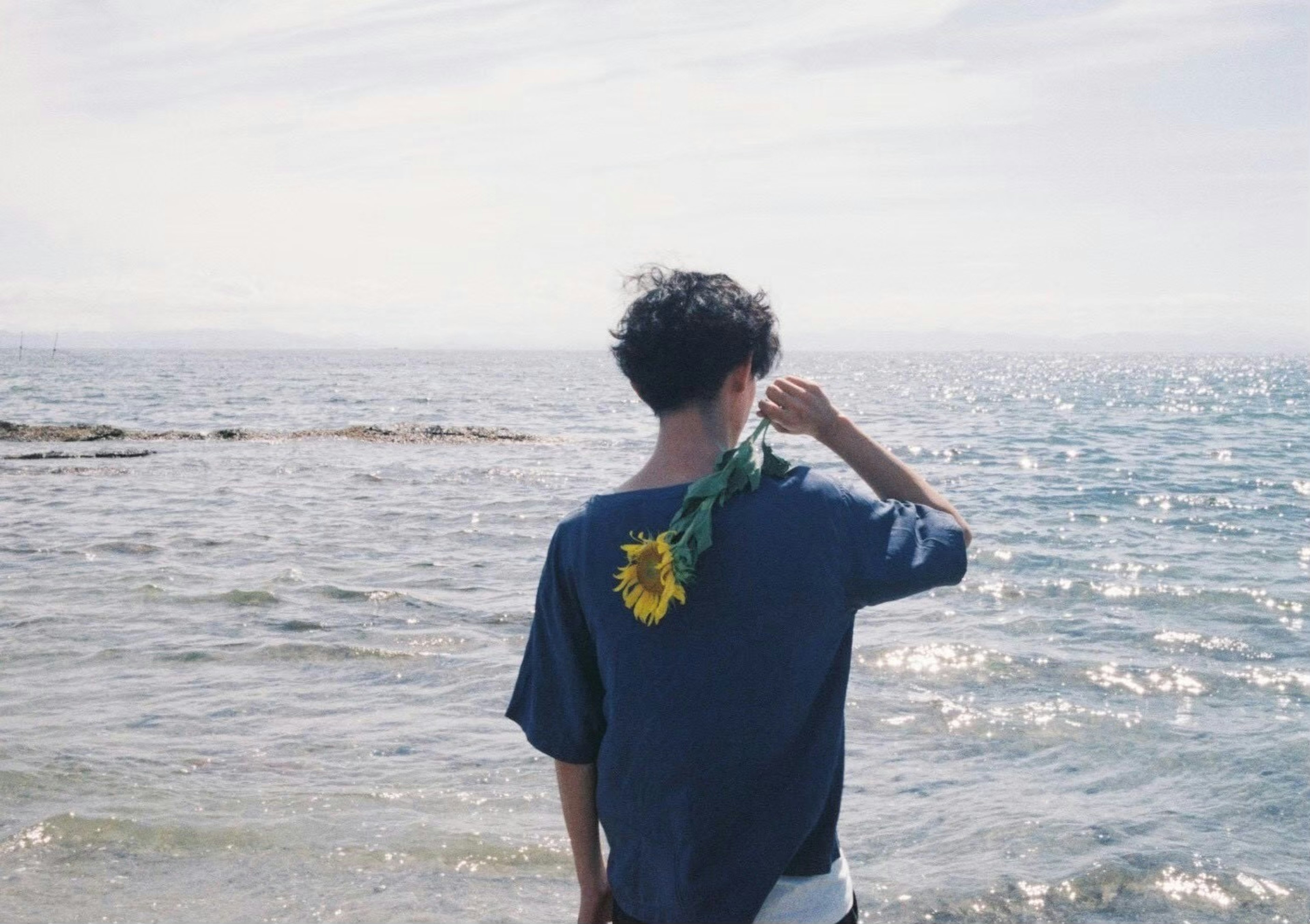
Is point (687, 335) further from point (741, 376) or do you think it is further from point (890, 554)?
point (890, 554)

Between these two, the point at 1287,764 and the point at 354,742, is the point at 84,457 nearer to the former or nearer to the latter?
the point at 354,742

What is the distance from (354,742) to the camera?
7.84 metres

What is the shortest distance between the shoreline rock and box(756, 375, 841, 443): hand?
1167 inches

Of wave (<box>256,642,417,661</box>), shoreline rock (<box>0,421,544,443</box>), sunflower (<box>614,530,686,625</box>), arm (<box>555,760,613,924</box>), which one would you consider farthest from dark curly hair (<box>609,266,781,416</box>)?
shoreline rock (<box>0,421,544,443</box>)

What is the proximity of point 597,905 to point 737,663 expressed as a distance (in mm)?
771

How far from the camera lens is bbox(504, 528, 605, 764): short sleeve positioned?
2.63 meters

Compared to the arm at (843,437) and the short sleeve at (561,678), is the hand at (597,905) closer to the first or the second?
the short sleeve at (561,678)

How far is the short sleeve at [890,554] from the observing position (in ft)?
8.20

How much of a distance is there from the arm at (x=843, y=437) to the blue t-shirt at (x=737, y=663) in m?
0.13

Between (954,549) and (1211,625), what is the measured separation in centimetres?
1048

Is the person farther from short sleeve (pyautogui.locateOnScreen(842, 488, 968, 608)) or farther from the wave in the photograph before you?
the wave

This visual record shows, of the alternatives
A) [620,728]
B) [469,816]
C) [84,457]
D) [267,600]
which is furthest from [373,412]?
[620,728]

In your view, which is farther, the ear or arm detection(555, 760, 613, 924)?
arm detection(555, 760, 613, 924)

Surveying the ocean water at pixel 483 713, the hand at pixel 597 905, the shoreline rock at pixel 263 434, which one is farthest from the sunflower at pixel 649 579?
the shoreline rock at pixel 263 434
